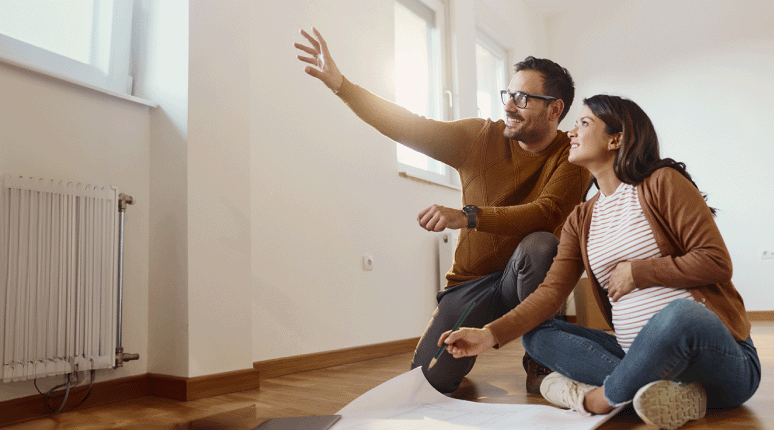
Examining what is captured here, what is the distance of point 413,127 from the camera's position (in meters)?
1.81

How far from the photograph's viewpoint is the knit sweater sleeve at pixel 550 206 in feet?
5.11

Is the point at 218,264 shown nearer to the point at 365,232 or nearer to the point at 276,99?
the point at 276,99

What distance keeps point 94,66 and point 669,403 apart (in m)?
1.90

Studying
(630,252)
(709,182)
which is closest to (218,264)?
(630,252)

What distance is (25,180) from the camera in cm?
157

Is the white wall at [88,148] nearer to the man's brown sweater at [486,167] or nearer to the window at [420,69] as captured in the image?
the man's brown sweater at [486,167]

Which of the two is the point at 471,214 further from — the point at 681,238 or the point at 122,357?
the point at 122,357

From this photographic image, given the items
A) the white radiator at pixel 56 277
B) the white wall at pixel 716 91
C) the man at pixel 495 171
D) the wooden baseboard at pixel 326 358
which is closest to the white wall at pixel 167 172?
the white radiator at pixel 56 277

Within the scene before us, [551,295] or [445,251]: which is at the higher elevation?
[445,251]

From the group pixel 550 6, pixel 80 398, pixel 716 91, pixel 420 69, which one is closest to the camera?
pixel 80 398

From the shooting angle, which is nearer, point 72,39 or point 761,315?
point 72,39

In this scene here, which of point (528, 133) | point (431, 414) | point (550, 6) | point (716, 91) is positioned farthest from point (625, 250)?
point (550, 6)

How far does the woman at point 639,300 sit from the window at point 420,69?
1.92 metres

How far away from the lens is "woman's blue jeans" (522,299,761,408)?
3.38 ft
